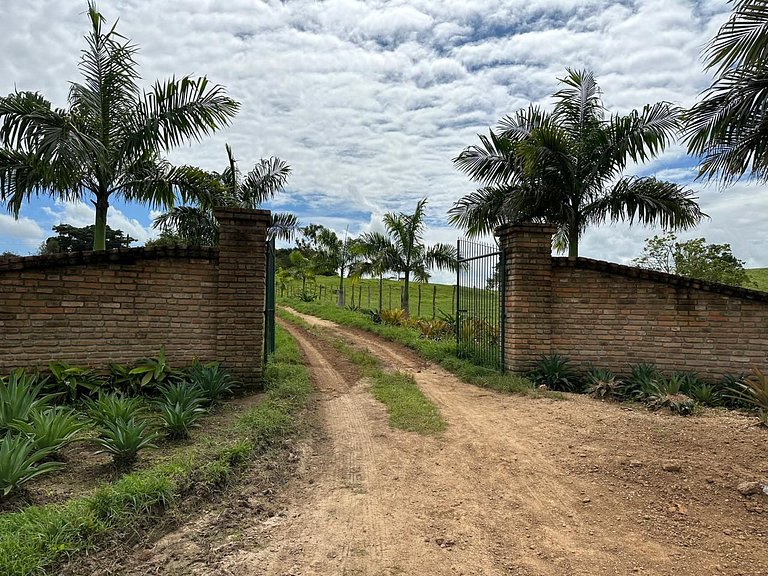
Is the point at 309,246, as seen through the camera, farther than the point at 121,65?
Yes

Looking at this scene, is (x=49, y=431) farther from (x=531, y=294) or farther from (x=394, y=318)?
(x=394, y=318)

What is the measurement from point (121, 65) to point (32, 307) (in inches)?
179

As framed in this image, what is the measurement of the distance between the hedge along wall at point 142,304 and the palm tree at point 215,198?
989mm

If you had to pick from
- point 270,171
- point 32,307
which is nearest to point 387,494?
point 32,307

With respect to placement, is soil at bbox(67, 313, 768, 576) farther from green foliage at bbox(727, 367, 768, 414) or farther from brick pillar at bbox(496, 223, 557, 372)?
brick pillar at bbox(496, 223, 557, 372)

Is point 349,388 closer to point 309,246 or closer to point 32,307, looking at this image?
point 32,307

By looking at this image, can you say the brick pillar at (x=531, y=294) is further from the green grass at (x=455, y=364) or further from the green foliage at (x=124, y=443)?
the green foliage at (x=124, y=443)

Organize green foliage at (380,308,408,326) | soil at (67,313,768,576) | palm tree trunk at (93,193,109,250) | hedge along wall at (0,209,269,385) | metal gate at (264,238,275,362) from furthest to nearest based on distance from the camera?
green foliage at (380,308,408,326) → palm tree trunk at (93,193,109,250) → metal gate at (264,238,275,362) → hedge along wall at (0,209,269,385) → soil at (67,313,768,576)

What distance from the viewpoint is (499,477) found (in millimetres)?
3729

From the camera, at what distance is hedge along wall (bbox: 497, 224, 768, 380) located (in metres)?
7.02

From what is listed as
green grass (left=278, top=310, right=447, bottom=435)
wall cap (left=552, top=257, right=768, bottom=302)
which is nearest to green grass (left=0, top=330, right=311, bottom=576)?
green grass (left=278, top=310, right=447, bottom=435)

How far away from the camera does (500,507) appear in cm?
323

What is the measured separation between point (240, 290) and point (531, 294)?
171 inches

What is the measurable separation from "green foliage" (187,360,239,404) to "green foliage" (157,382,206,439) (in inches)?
5.9
